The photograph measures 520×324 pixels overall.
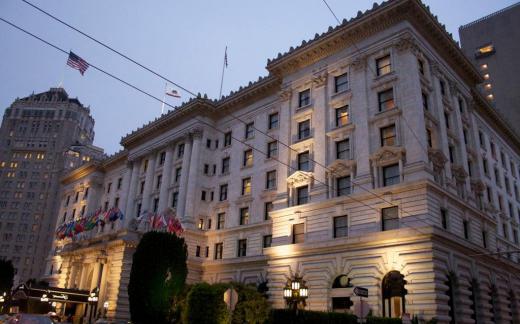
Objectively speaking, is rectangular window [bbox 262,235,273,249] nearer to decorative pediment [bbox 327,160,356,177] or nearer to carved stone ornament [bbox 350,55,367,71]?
decorative pediment [bbox 327,160,356,177]

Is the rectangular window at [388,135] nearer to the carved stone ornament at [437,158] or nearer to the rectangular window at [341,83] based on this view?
the carved stone ornament at [437,158]

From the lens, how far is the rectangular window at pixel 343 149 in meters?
37.2

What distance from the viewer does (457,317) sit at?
30.0 metres

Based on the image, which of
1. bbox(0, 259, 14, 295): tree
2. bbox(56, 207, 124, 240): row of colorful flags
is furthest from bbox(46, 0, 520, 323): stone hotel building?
bbox(0, 259, 14, 295): tree

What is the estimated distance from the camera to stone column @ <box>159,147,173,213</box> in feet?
179

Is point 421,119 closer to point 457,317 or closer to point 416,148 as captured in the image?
point 416,148

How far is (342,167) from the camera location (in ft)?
119

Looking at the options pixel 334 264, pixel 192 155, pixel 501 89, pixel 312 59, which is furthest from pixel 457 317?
pixel 501 89

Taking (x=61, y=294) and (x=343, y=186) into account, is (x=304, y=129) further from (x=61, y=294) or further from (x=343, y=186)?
(x=61, y=294)

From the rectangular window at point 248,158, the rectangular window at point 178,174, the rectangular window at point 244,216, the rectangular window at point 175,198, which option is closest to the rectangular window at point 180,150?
the rectangular window at point 178,174

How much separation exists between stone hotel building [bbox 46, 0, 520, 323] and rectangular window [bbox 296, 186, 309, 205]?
18cm

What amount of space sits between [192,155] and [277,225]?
17.9 m

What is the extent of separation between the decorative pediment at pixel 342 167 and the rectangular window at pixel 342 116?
3.82 metres

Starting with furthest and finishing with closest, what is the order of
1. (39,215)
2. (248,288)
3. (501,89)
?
(39,215) < (501,89) < (248,288)
